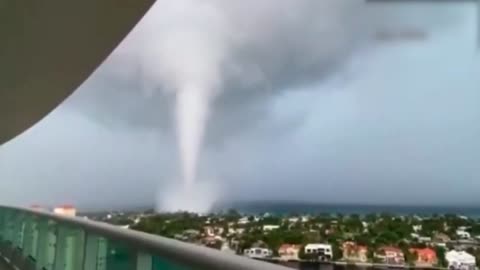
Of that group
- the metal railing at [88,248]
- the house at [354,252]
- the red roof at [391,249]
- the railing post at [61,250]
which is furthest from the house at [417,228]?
the railing post at [61,250]

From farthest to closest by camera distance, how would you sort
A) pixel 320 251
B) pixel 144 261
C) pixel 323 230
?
pixel 323 230 → pixel 320 251 → pixel 144 261

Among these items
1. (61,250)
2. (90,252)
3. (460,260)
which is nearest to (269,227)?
(90,252)

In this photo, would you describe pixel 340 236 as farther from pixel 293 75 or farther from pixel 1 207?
pixel 293 75

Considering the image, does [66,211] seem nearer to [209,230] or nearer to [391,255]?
[209,230]

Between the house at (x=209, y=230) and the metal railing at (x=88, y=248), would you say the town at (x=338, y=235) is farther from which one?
the metal railing at (x=88, y=248)

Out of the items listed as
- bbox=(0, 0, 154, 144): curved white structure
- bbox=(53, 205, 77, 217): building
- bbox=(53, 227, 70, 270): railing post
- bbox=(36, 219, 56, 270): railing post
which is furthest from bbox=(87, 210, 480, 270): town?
bbox=(0, 0, 154, 144): curved white structure

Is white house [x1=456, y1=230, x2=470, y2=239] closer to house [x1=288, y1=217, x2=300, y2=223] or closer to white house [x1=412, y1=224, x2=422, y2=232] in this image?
white house [x1=412, y1=224, x2=422, y2=232]

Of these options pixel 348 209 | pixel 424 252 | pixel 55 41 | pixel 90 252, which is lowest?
pixel 90 252
